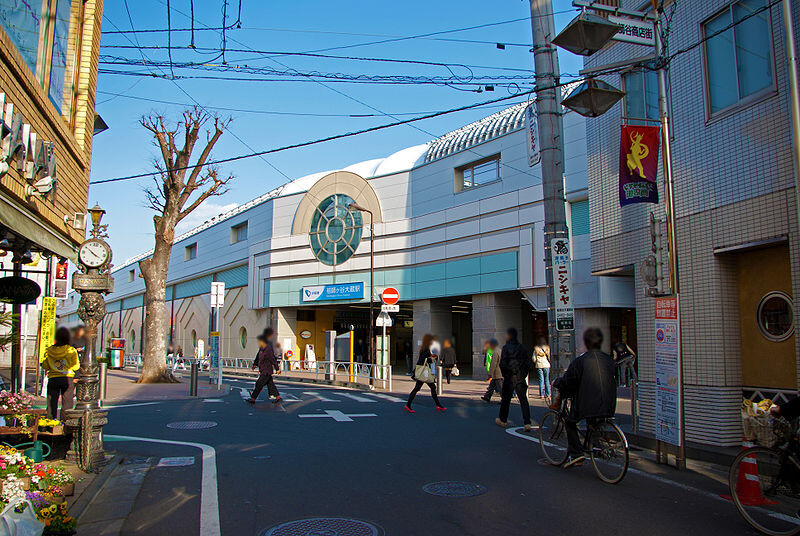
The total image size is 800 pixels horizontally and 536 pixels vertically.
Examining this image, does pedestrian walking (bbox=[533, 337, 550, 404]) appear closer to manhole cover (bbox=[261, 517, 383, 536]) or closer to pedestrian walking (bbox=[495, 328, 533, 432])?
pedestrian walking (bbox=[495, 328, 533, 432])

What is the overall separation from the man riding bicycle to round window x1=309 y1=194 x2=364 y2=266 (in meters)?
28.6

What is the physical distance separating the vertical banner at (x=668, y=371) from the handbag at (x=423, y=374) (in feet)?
19.3

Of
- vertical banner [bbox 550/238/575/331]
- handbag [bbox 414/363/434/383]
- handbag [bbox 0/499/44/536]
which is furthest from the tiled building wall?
handbag [bbox 0/499/44/536]

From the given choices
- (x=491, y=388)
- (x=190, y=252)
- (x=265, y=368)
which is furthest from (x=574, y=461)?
(x=190, y=252)

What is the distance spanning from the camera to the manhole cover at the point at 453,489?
20.0 ft

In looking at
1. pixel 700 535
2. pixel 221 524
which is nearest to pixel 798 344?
pixel 700 535

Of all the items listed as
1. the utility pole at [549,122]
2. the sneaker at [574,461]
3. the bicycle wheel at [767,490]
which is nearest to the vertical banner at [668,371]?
the sneaker at [574,461]

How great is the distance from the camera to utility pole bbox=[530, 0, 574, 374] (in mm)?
10345

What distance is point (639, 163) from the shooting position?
28.9 feet

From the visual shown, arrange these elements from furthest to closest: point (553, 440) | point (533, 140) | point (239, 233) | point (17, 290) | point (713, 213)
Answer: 1. point (239, 233)
2. point (533, 140)
3. point (17, 290)
4. point (713, 213)
5. point (553, 440)

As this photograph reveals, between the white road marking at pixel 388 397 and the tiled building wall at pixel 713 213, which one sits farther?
the white road marking at pixel 388 397

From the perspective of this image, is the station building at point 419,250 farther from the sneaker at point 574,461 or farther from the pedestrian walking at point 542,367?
the sneaker at point 574,461

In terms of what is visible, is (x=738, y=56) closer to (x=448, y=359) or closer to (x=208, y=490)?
(x=208, y=490)

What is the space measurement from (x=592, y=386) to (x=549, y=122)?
5.39m
